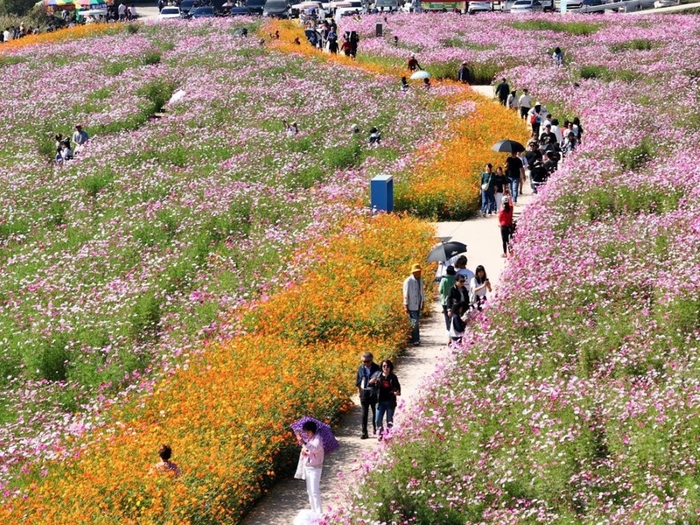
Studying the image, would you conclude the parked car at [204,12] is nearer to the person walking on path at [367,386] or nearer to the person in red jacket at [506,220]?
the person in red jacket at [506,220]

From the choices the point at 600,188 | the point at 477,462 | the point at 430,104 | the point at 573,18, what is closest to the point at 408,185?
the point at 600,188


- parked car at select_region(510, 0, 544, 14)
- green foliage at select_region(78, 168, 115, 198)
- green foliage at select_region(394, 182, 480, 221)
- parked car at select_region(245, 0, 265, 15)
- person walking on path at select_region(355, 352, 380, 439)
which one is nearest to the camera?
person walking on path at select_region(355, 352, 380, 439)

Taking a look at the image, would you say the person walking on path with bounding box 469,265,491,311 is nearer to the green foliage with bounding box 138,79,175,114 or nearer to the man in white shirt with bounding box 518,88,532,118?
the man in white shirt with bounding box 518,88,532,118

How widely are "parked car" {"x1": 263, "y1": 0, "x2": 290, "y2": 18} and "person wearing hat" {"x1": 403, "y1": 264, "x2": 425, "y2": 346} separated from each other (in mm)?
52347

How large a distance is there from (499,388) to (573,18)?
140 feet

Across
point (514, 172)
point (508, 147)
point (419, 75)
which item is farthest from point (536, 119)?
point (419, 75)

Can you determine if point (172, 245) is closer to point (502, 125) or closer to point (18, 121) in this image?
point (502, 125)

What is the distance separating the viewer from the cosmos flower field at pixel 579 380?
36.2 feet

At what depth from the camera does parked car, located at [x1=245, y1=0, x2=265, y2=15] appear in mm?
70244

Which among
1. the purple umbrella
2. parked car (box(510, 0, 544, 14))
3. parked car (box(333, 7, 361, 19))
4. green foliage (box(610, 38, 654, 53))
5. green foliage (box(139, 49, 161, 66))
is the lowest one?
the purple umbrella

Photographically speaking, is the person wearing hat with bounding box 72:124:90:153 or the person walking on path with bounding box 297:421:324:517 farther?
the person wearing hat with bounding box 72:124:90:153

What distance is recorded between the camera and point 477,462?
1162 cm

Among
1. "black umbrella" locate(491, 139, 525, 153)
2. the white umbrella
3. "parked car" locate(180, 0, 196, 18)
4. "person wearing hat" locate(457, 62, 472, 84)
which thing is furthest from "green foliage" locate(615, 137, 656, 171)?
"parked car" locate(180, 0, 196, 18)

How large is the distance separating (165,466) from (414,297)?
20.1 feet
